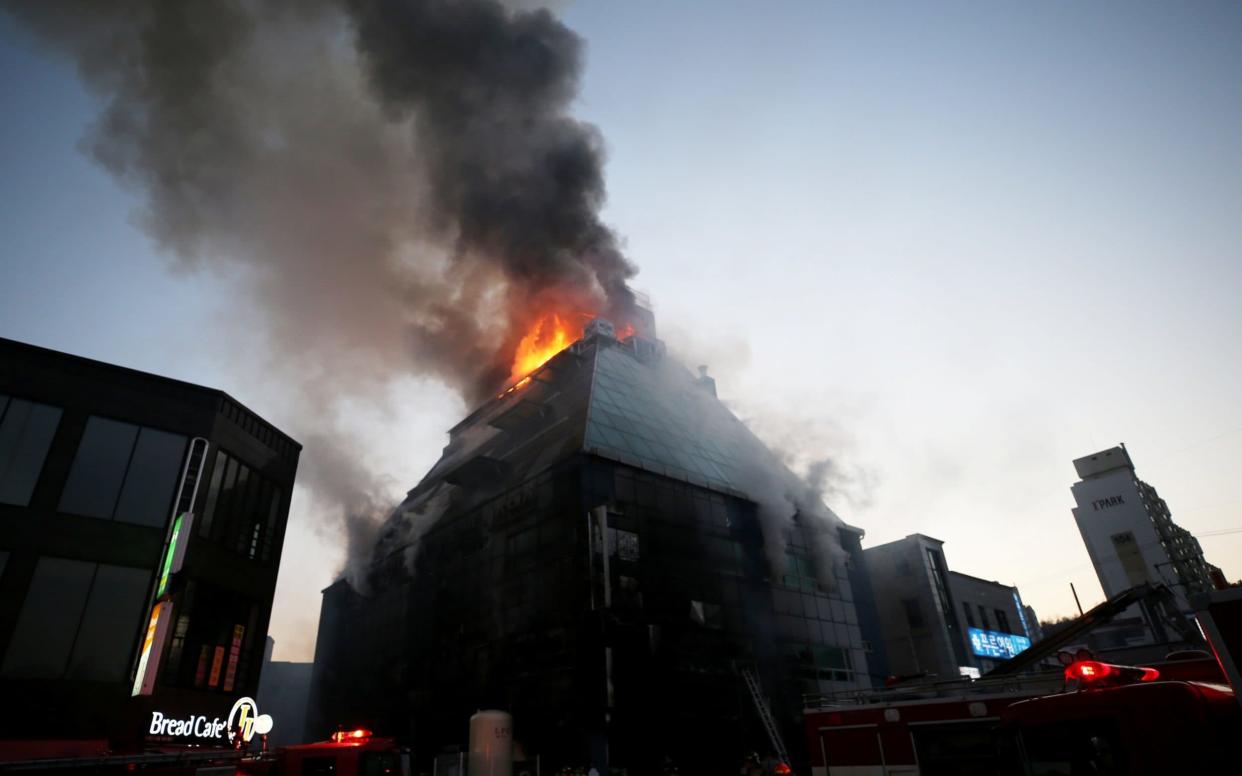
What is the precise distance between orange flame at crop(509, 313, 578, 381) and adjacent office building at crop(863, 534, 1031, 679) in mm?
25719

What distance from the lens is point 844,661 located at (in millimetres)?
32125

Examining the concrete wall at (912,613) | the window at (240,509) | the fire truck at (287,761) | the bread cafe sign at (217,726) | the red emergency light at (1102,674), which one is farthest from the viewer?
the concrete wall at (912,613)

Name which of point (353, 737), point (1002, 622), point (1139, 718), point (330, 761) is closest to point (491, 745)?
point (353, 737)

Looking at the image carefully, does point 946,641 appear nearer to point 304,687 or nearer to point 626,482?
point 626,482

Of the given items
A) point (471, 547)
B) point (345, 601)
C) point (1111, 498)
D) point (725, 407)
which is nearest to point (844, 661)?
point (725, 407)

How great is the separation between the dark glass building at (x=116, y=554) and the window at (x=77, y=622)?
31 millimetres

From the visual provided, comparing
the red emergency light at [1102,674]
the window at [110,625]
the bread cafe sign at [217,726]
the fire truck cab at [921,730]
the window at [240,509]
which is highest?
the window at [240,509]

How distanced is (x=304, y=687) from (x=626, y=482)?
66700 mm

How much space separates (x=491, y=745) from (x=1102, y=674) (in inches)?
863

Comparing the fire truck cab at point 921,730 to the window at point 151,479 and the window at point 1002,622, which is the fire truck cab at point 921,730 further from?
the window at point 1002,622

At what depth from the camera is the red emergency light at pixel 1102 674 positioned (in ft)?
25.7

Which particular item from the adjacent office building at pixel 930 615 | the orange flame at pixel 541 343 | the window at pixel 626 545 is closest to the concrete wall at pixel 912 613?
the adjacent office building at pixel 930 615

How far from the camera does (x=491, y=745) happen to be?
2408cm

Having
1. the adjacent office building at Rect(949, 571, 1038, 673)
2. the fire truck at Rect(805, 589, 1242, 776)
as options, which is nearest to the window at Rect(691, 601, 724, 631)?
the fire truck at Rect(805, 589, 1242, 776)
